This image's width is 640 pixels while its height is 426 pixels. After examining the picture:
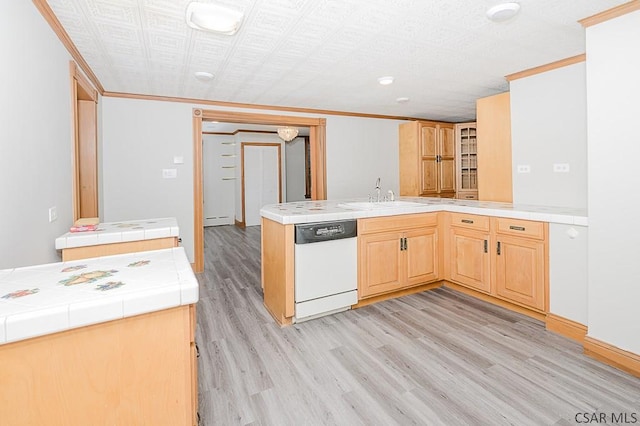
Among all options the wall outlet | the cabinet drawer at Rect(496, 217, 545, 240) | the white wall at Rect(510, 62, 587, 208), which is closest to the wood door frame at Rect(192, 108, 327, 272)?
the wall outlet

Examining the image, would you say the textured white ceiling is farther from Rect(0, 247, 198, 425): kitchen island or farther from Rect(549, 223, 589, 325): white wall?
Rect(0, 247, 198, 425): kitchen island

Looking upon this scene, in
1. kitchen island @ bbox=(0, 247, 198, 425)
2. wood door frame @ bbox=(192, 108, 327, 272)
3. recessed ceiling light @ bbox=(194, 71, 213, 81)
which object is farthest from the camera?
wood door frame @ bbox=(192, 108, 327, 272)

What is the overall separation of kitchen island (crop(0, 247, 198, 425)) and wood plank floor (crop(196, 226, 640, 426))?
77 centimetres

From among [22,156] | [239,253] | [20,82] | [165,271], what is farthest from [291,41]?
[239,253]

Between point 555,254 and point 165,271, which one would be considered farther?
point 555,254

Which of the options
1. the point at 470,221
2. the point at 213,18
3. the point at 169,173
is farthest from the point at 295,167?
the point at 213,18

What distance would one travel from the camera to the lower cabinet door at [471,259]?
9.96ft

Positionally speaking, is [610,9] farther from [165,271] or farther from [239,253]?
[239,253]

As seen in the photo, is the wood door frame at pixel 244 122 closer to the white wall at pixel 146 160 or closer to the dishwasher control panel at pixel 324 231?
the white wall at pixel 146 160

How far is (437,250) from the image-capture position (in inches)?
135

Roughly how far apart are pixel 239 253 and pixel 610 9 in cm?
501

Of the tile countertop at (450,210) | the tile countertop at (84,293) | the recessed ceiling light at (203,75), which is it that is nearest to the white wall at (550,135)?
the tile countertop at (450,210)

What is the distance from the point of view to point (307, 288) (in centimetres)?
270

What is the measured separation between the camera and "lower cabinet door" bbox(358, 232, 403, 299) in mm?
2975
